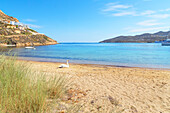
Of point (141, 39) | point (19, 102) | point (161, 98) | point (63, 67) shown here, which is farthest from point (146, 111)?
point (141, 39)

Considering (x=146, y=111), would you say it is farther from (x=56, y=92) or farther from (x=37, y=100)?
(x=37, y=100)

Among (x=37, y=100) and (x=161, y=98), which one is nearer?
(x=37, y=100)

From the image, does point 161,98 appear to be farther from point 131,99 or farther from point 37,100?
point 37,100

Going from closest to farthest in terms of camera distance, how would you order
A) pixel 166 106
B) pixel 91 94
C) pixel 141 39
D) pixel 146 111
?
pixel 146 111
pixel 166 106
pixel 91 94
pixel 141 39

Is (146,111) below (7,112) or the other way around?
below

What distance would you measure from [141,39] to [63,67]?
156453 mm

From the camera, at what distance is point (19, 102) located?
2381 mm

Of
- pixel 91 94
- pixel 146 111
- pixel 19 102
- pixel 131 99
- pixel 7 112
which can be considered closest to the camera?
pixel 7 112

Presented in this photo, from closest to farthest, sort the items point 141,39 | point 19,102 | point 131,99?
point 19,102 → point 131,99 → point 141,39

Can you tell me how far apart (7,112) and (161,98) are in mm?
4916

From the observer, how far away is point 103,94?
4867 millimetres

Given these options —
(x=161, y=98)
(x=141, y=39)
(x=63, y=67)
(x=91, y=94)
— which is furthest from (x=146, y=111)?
(x=141, y=39)

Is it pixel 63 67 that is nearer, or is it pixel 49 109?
pixel 49 109

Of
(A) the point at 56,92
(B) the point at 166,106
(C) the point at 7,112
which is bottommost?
(B) the point at 166,106
